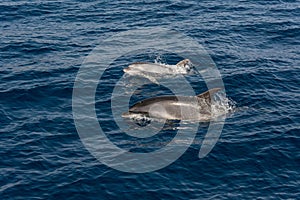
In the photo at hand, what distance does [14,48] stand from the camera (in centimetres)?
4369

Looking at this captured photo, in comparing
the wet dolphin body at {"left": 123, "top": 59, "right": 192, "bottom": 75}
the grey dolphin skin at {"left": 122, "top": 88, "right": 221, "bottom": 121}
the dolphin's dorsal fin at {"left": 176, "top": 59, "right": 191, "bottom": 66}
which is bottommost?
the grey dolphin skin at {"left": 122, "top": 88, "right": 221, "bottom": 121}

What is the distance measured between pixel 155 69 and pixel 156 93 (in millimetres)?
3716

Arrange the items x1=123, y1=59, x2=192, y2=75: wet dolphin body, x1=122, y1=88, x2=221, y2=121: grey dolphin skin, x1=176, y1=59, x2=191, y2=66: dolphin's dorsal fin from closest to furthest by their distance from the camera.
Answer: x1=122, y1=88, x2=221, y2=121: grey dolphin skin
x1=123, y1=59, x2=192, y2=75: wet dolphin body
x1=176, y1=59, x2=191, y2=66: dolphin's dorsal fin

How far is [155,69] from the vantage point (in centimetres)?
3906

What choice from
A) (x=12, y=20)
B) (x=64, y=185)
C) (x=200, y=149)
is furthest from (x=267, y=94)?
(x=12, y=20)

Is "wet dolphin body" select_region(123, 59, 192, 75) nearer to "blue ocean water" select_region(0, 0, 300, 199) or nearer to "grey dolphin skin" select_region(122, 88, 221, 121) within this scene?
"blue ocean water" select_region(0, 0, 300, 199)

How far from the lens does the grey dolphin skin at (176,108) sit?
31.1 m

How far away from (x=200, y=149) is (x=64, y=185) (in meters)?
8.10

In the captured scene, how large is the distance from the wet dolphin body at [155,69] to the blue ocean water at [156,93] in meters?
1.21

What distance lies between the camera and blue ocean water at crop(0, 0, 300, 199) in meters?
24.8

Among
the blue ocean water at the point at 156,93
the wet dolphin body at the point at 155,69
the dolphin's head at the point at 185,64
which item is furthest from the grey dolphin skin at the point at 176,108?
the dolphin's head at the point at 185,64

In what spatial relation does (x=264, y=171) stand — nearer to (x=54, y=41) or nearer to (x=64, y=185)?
(x=64, y=185)

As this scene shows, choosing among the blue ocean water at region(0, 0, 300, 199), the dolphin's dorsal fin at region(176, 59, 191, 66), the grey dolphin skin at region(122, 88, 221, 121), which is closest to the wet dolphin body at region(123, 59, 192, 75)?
the dolphin's dorsal fin at region(176, 59, 191, 66)

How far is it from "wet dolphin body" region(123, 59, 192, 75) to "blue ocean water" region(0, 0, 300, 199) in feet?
3.98
